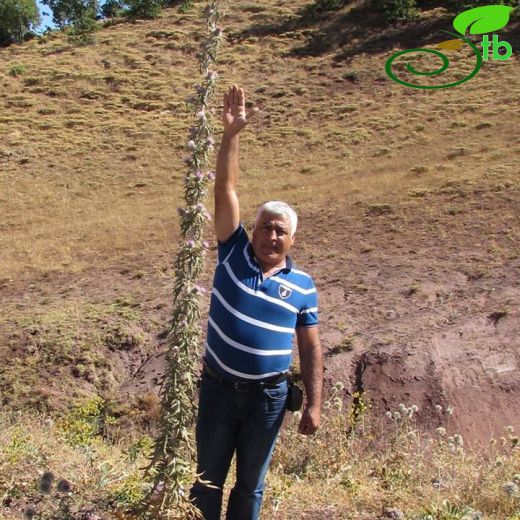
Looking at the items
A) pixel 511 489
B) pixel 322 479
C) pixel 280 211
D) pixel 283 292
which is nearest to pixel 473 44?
pixel 322 479

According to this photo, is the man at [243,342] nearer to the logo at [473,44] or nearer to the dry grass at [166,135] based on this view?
the dry grass at [166,135]

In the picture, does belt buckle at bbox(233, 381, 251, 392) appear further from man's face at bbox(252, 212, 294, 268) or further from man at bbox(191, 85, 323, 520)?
man's face at bbox(252, 212, 294, 268)

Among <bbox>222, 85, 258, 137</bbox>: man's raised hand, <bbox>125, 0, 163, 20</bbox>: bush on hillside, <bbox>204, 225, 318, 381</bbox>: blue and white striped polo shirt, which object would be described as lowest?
<bbox>204, 225, 318, 381</bbox>: blue and white striped polo shirt

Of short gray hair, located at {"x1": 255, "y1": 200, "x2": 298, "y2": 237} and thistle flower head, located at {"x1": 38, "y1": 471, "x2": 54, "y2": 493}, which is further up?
short gray hair, located at {"x1": 255, "y1": 200, "x2": 298, "y2": 237}

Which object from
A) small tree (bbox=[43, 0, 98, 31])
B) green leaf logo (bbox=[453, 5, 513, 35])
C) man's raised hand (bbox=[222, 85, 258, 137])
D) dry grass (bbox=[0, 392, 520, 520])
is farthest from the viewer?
small tree (bbox=[43, 0, 98, 31])

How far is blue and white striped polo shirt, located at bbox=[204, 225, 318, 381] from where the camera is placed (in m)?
2.77

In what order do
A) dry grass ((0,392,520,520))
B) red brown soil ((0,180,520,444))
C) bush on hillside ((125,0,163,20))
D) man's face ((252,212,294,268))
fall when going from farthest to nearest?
bush on hillside ((125,0,163,20)), red brown soil ((0,180,520,444)), dry grass ((0,392,520,520)), man's face ((252,212,294,268))

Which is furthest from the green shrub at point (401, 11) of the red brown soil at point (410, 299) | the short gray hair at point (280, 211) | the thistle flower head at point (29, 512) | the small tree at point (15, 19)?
the thistle flower head at point (29, 512)

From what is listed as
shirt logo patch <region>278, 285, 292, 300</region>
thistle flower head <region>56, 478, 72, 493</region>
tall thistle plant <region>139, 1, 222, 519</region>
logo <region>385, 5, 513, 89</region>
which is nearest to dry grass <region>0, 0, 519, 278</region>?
logo <region>385, 5, 513, 89</region>

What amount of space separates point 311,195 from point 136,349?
828 centimetres

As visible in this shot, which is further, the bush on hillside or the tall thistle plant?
the bush on hillside

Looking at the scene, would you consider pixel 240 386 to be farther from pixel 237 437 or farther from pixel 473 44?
pixel 473 44

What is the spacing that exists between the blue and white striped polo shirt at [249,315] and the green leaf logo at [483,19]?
102 ft

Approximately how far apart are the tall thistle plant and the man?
0.95 feet
